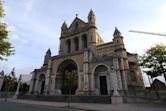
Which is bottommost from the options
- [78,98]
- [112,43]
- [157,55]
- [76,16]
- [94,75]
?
[78,98]

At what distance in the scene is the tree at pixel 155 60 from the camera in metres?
25.3

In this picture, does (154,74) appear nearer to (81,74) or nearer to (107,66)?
(107,66)

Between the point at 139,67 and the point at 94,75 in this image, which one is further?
the point at 139,67

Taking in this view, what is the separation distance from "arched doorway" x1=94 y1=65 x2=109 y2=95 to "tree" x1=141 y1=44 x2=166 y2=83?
26.5ft

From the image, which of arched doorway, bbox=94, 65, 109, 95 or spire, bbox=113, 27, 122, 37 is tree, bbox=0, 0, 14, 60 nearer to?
arched doorway, bbox=94, 65, 109, 95

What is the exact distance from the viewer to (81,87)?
25703mm

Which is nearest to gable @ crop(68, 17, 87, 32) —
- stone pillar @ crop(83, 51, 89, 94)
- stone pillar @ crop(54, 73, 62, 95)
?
stone pillar @ crop(83, 51, 89, 94)

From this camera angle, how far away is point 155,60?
86.4 ft

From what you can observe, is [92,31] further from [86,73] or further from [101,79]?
[101,79]

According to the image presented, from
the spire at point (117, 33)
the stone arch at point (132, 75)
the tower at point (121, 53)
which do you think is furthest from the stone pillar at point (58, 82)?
the spire at point (117, 33)

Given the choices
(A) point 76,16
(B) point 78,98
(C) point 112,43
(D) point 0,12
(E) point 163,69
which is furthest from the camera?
(A) point 76,16

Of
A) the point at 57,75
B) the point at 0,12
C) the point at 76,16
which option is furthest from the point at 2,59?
the point at 76,16

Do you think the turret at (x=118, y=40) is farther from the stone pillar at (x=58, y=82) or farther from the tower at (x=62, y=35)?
the tower at (x=62, y=35)

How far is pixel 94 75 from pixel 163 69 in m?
12.7
